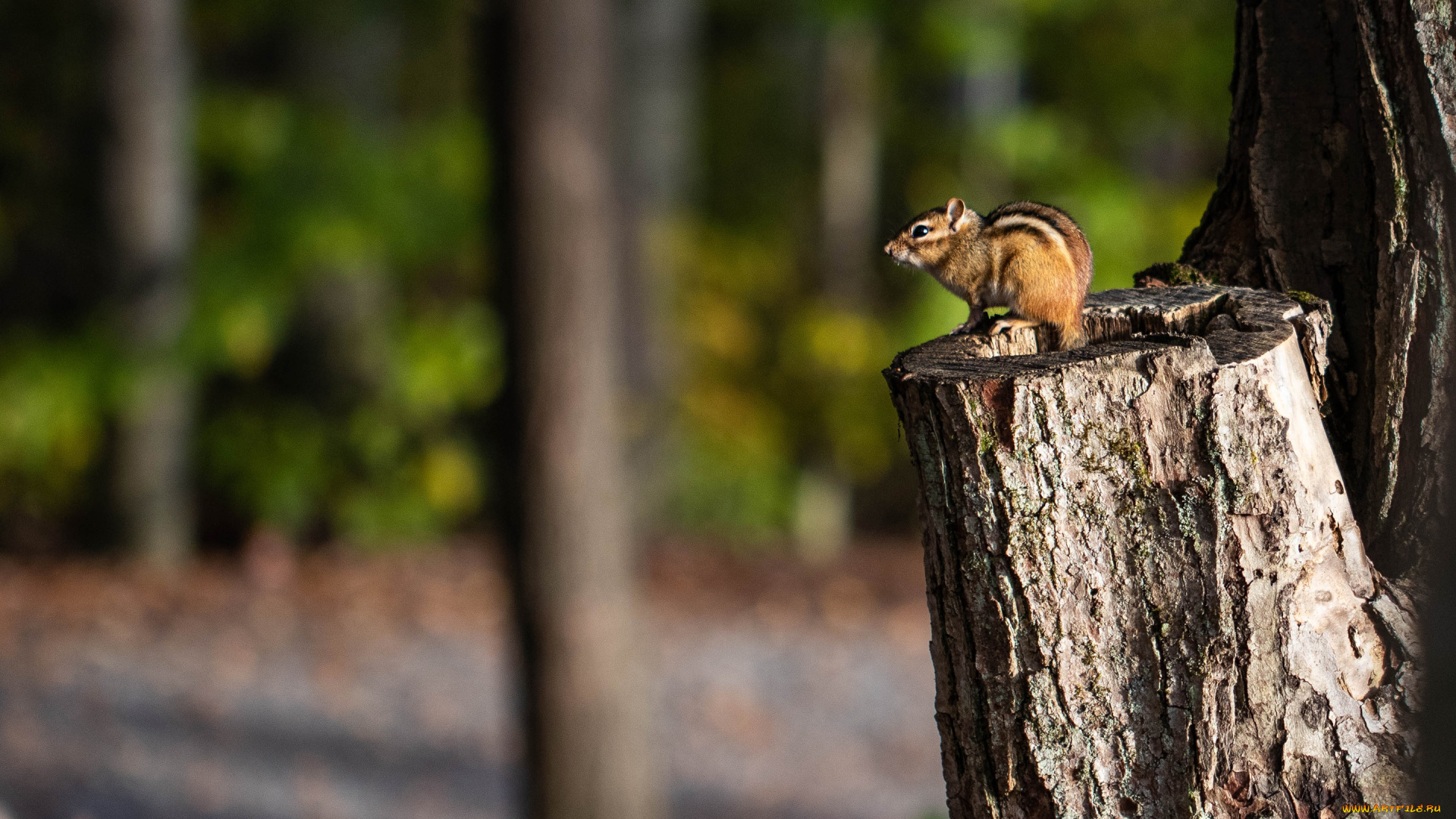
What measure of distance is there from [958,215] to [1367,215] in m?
0.70

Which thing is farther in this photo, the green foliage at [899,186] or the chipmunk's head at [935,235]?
the green foliage at [899,186]

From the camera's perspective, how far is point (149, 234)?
9000 millimetres

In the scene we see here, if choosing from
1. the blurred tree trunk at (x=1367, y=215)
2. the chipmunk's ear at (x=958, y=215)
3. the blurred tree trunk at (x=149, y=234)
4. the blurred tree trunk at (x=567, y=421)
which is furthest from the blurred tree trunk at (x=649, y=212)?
the blurred tree trunk at (x=1367, y=215)

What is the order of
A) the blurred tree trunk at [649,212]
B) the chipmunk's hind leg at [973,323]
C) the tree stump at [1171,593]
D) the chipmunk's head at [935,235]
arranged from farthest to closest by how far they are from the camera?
the blurred tree trunk at [649,212], the chipmunk's head at [935,235], the chipmunk's hind leg at [973,323], the tree stump at [1171,593]

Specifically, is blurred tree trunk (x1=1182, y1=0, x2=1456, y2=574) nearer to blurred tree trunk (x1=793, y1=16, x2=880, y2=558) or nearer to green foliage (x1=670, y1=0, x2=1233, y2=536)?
green foliage (x1=670, y1=0, x2=1233, y2=536)

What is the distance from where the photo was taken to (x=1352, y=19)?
2121 mm

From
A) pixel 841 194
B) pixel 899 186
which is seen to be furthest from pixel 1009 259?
pixel 899 186

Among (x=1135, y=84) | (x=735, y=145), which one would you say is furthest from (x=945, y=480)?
(x=735, y=145)

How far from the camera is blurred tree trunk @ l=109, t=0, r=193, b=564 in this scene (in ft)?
29.2

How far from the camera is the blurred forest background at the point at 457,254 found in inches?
365

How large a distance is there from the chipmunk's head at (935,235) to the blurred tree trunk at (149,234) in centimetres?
765

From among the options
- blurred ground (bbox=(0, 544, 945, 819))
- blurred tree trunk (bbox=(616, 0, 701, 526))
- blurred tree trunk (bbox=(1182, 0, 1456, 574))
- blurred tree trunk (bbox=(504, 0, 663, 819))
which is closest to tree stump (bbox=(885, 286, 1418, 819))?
blurred tree trunk (bbox=(1182, 0, 1456, 574))

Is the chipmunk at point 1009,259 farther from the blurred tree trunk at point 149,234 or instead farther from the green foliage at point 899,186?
the blurred tree trunk at point 149,234

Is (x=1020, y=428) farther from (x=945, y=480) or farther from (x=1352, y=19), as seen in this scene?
(x=1352, y=19)
